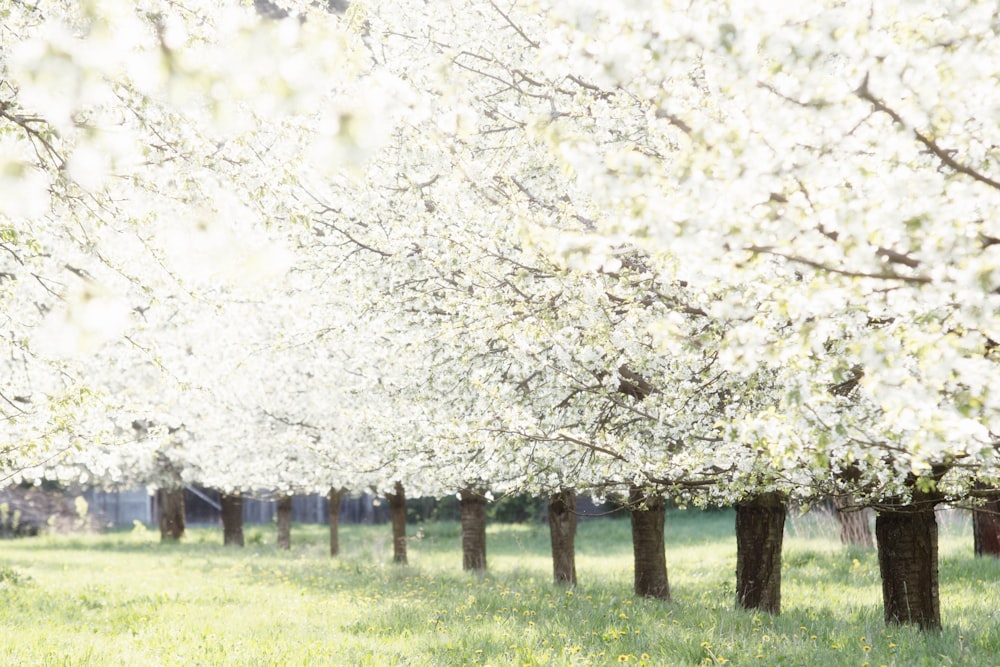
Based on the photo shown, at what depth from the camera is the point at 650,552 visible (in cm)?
1295

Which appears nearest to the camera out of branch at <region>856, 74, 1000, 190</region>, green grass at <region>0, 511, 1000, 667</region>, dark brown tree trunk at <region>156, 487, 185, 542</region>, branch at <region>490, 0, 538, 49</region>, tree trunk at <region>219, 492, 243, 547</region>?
branch at <region>856, 74, 1000, 190</region>

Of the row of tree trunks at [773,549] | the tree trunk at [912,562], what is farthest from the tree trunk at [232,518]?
the tree trunk at [912,562]

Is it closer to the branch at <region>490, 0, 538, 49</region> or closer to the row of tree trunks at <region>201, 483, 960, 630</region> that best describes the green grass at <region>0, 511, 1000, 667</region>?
the row of tree trunks at <region>201, 483, 960, 630</region>

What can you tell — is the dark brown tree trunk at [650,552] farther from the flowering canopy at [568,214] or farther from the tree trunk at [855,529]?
the tree trunk at [855,529]

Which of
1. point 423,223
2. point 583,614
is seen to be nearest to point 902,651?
point 583,614

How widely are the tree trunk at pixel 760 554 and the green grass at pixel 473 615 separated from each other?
0.37 m

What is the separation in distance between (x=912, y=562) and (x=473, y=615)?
17.2 feet

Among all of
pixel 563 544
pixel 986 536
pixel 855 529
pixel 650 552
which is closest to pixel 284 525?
pixel 563 544

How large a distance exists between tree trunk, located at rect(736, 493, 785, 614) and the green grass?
369 mm

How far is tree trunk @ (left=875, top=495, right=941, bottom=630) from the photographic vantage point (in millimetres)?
9398

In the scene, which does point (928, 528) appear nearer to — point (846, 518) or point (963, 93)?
point (963, 93)

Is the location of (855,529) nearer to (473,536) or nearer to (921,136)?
(473,536)

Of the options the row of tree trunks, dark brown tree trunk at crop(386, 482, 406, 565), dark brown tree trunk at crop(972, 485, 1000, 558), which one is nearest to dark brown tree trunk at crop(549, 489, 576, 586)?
the row of tree trunks

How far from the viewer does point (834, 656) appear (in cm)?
839
